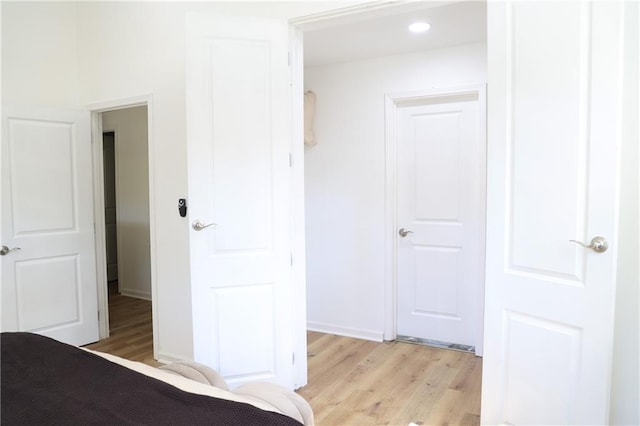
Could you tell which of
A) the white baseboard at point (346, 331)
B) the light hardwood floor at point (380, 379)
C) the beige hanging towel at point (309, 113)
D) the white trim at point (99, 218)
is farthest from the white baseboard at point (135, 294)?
the beige hanging towel at point (309, 113)

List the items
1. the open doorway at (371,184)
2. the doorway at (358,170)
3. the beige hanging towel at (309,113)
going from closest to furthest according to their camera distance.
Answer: the open doorway at (371,184), the doorway at (358,170), the beige hanging towel at (309,113)

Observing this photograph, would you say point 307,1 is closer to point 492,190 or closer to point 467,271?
point 492,190

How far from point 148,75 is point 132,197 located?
96.5 inches

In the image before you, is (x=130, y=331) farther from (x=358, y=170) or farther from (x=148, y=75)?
(x=358, y=170)

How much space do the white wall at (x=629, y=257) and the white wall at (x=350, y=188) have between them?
178 centimetres

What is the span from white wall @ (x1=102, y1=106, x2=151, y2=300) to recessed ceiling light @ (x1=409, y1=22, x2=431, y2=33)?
3472 mm

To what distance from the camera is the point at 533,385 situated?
1.78 m

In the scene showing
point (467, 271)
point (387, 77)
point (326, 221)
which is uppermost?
point (387, 77)

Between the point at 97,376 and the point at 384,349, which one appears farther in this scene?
the point at 384,349

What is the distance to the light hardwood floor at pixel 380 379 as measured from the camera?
2355 mm

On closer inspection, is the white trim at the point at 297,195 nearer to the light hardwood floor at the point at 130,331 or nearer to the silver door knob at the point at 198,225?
the silver door knob at the point at 198,225

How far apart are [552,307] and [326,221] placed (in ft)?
7.64

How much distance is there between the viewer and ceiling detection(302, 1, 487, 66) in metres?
2.47

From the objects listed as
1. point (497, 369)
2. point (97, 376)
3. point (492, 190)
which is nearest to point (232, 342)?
point (97, 376)
